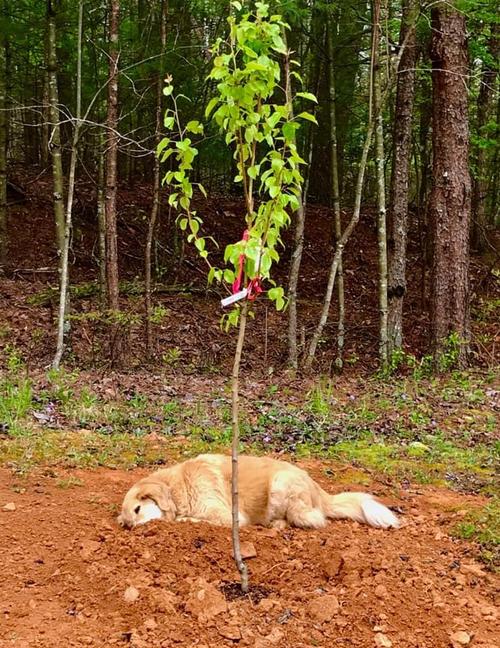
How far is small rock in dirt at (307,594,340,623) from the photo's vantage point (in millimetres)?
3719

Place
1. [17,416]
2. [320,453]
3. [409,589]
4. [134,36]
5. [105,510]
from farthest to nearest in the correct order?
[134,36] → [17,416] → [320,453] → [105,510] → [409,589]

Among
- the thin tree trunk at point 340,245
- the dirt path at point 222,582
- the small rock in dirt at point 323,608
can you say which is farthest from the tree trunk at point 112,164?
the small rock in dirt at point 323,608

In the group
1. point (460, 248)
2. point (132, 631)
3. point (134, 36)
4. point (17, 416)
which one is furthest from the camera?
point (134, 36)

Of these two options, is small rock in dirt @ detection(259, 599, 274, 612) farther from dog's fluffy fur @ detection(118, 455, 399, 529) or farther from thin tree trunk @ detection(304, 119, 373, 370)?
thin tree trunk @ detection(304, 119, 373, 370)

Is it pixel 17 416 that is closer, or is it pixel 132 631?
pixel 132 631

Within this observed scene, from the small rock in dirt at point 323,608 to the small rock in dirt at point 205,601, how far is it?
0.52 metres

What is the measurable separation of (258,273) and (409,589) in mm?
2146

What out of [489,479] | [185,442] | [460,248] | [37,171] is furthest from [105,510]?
[37,171]

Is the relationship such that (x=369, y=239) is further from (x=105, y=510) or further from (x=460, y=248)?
(x=105, y=510)

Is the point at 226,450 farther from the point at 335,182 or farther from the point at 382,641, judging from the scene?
the point at 335,182

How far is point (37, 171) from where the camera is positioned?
20438 mm

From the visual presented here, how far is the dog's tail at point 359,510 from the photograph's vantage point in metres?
4.98

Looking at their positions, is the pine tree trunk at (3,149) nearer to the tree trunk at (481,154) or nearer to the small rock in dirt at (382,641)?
the tree trunk at (481,154)

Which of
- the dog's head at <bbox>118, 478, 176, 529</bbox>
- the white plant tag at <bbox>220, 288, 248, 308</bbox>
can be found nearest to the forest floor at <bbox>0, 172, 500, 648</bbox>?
the dog's head at <bbox>118, 478, 176, 529</bbox>
